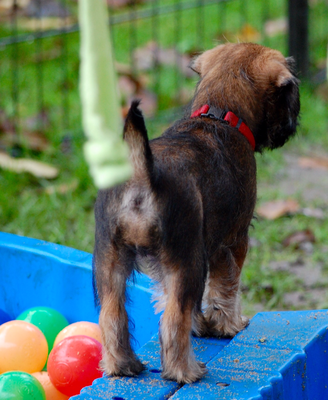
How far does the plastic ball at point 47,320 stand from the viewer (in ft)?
9.31

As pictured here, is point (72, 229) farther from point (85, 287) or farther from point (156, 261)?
A: point (156, 261)

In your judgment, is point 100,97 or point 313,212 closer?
point 100,97

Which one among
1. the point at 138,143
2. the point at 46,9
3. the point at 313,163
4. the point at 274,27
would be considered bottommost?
the point at 313,163

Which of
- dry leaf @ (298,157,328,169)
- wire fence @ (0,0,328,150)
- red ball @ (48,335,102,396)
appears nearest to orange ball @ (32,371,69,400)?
Result: red ball @ (48,335,102,396)

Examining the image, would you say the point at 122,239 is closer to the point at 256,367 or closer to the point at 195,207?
the point at 195,207

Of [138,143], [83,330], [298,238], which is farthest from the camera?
[298,238]

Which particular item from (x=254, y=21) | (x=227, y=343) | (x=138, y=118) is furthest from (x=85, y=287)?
(x=254, y=21)

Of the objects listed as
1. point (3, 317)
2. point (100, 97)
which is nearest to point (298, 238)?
point (3, 317)

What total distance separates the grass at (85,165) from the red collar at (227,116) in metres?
0.75

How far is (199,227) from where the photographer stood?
1.95 m

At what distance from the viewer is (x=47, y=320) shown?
2863mm

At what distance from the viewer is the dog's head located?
7.99ft

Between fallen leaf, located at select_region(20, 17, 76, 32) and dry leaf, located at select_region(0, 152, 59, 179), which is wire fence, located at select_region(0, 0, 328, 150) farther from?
dry leaf, located at select_region(0, 152, 59, 179)

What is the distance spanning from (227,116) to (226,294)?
2.38 ft
